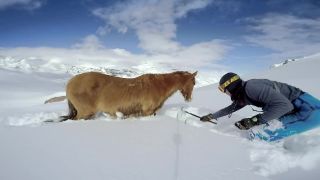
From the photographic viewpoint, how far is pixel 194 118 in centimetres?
702

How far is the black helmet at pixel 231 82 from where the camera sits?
534cm

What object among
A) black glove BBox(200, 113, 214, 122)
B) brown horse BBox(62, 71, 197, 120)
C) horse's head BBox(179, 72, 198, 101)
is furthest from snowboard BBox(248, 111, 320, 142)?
horse's head BBox(179, 72, 198, 101)

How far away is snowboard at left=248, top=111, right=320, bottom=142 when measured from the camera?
5191 mm

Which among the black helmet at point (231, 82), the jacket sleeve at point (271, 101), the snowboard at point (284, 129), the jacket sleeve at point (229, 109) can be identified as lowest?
the snowboard at point (284, 129)

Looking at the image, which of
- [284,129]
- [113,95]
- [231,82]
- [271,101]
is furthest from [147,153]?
[113,95]

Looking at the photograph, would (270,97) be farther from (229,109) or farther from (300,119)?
(229,109)

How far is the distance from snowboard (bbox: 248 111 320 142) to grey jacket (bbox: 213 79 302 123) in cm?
A: 22

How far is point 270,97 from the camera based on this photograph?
510 centimetres

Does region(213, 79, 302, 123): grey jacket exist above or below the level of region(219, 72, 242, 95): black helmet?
below

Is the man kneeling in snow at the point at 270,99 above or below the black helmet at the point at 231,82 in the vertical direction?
below

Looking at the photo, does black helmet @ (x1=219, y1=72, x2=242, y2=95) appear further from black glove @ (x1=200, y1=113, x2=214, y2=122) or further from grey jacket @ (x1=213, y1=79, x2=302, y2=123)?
black glove @ (x1=200, y1=113, x2=214, y2=122)

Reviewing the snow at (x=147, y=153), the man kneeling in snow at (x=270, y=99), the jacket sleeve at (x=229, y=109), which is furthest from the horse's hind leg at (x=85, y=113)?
the man kneeling in snow at (x=270, y=99)

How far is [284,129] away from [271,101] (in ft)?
1.80

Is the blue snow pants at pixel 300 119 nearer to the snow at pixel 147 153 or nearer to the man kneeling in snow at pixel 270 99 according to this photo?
the man kneeling in snow at pixel 270 99
